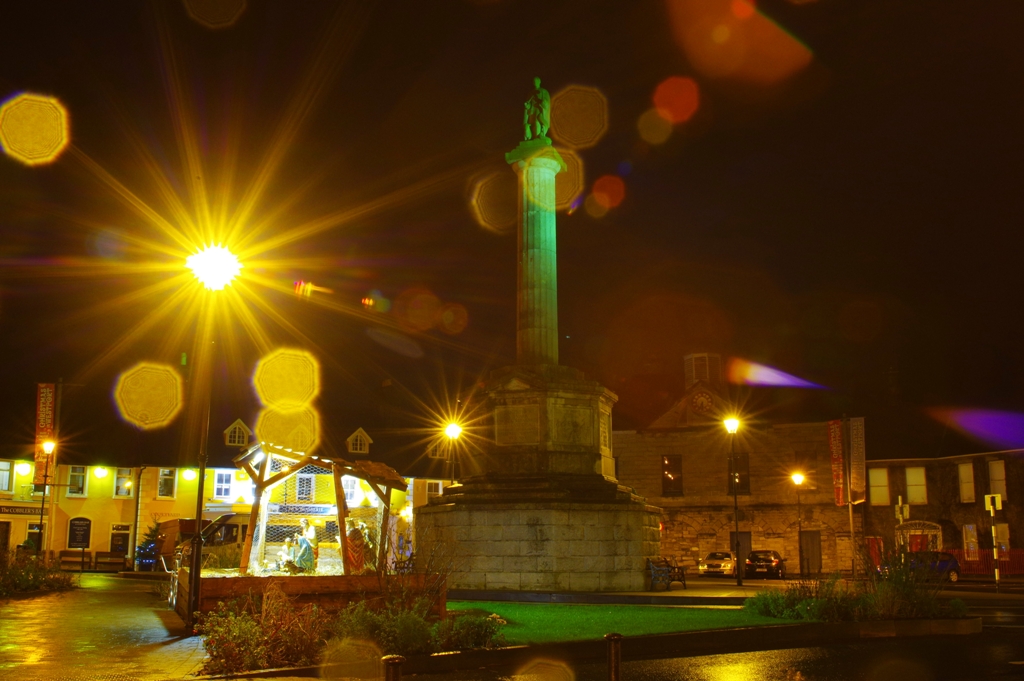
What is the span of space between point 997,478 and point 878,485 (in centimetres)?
615

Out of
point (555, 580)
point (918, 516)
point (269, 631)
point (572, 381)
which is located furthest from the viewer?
point (918, 516)

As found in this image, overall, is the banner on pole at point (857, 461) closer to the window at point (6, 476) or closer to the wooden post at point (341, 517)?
the wooden post at point (341, 517)

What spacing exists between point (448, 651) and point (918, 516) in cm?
4079

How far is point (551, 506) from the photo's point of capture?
22438 millimetres

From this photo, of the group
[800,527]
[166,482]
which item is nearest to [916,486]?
[800,527]

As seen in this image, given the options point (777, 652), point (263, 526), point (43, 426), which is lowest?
point (777, 652)

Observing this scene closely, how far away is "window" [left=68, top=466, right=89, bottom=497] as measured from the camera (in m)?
46.2

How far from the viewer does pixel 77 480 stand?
153 feet

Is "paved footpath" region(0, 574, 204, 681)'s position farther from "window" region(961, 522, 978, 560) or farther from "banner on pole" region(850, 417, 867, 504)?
"window" region(961, 522, 978, 560)

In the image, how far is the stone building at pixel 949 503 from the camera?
4172 centimetres

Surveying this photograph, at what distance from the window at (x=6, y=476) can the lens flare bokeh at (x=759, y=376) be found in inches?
1605

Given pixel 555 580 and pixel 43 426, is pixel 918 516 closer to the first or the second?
pixel 555 580

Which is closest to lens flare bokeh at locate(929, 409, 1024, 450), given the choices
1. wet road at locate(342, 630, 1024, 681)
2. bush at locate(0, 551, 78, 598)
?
wet road at locate(342, 630, 1024, 681)

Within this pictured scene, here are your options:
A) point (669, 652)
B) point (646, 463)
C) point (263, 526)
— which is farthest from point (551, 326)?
point (646, 463)
